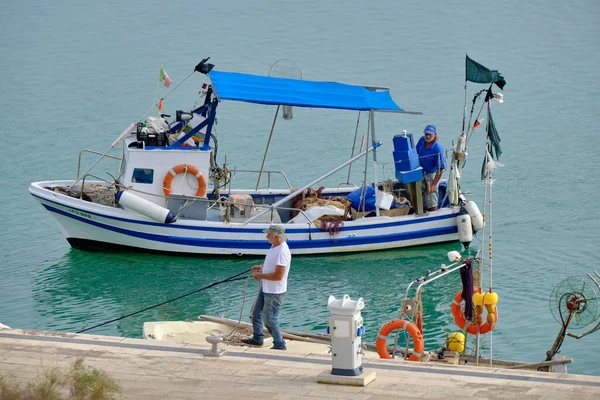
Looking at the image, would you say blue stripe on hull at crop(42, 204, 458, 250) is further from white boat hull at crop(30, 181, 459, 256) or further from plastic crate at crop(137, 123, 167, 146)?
plastic crate at crop(137, 123, 167, 146)

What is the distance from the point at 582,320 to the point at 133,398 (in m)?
5.76

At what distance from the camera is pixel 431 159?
64.2ft

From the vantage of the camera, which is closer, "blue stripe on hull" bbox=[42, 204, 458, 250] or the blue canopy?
the blue canopy

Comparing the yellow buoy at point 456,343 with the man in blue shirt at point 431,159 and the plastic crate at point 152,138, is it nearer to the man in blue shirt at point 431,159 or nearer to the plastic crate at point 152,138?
the man in blue shirt at point 431,159

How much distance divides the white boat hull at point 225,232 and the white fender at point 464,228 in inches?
10.0

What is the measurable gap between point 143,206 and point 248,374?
8.67 m

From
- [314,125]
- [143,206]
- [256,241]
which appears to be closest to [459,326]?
[256,241]

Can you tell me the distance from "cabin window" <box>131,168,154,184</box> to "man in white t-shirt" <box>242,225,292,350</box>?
7.60 meters

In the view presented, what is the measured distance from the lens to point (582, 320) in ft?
43.4

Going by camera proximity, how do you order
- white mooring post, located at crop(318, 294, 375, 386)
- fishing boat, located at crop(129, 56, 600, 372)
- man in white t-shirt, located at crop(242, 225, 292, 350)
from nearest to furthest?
white mooring post, located at crop(318, 294, 375, 386) < man in white t-shirt, located at crop(242, 225, 292, 350) < fishing boat, located at crop(129, 56, 600, 372)

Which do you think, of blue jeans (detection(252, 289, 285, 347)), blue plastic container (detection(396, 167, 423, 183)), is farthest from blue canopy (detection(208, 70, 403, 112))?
blue jeans (detection(252, 289, 285, 347))

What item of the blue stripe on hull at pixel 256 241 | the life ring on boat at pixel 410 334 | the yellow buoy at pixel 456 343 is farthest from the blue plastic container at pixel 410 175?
the life ring on boat at pixel 410 334

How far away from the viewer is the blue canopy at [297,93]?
63.4 feet

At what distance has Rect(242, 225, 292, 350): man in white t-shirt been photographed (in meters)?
12.2
